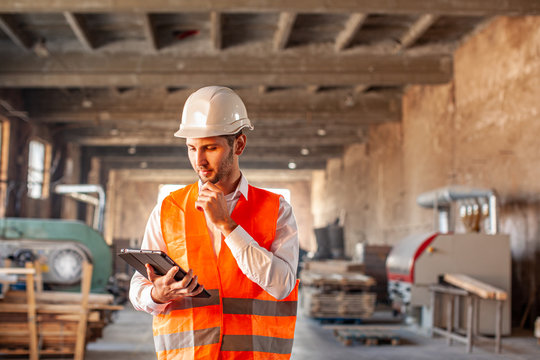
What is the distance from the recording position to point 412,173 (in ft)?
52.0

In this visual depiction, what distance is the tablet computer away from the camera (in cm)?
214

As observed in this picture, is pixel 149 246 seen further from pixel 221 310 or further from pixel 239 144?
pixel 239 144

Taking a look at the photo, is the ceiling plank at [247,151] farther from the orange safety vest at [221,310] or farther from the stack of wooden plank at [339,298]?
the orange safety vest at [221,310]

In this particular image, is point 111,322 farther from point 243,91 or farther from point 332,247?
point 332,247

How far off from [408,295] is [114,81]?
7.67 metres

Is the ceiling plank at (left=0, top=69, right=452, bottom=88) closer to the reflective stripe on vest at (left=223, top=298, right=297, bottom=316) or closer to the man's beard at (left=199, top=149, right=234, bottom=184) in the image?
the man's beard at (left=199, top=149, right=234, bottom=184)

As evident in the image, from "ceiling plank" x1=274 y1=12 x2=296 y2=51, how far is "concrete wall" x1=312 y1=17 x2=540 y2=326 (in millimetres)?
3823

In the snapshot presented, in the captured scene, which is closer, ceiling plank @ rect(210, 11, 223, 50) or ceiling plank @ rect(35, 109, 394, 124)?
ceiling plank @ rect(210, 11, 223, 50)

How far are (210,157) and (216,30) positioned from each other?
940cm

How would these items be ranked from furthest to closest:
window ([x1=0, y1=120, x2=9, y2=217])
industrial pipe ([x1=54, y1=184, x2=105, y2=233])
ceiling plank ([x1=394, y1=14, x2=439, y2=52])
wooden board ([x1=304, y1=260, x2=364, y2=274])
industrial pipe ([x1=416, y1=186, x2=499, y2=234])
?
1. window ([x1=0, y1=120, x2=9, y2=217])
2. wooden board ([x1=304, y1=260, x2=364, y2=274])
3. industrial pipe ([x1=54, y1=184, x2=105, y2=233])
4. ceiling plank ([x1=394, y1=14, x2=439, y2=52])
5. industrial pipe ([x1=416, y1=186, x2=499, y2=234])

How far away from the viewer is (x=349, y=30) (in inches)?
453

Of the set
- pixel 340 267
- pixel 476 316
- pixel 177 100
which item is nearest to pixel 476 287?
pixel 476 316

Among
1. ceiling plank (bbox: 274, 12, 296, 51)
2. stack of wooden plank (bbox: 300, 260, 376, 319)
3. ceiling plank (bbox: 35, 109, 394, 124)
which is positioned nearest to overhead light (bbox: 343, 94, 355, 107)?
ceiling plank (bbox: 35, 109, 394, 124)

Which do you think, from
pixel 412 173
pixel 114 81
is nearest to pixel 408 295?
pixel 412 173
